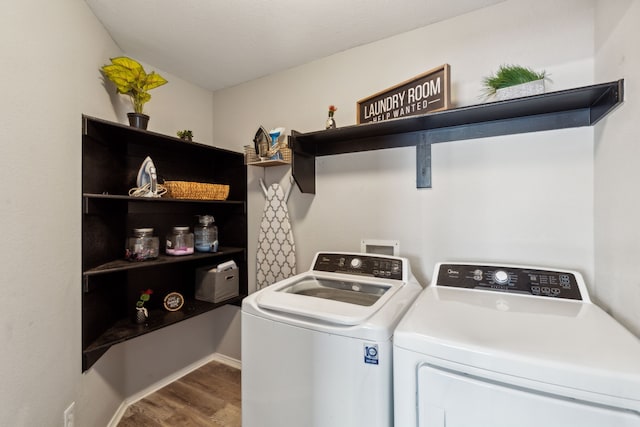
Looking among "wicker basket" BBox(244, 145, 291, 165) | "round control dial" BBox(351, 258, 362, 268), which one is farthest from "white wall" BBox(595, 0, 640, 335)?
"wicker basket" BBox(244, 145, 291, 165)

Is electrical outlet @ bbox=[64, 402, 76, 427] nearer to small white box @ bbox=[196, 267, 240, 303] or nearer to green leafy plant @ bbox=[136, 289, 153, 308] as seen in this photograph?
green leafy plant @ bbox=[136, 289, 153, 308]

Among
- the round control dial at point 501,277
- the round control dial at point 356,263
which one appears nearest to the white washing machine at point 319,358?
the round control dial at point 356,263

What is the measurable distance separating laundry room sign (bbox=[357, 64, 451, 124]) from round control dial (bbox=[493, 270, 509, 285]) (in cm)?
80

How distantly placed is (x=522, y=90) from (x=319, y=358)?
1366mm

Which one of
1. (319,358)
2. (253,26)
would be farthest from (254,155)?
(319,358)

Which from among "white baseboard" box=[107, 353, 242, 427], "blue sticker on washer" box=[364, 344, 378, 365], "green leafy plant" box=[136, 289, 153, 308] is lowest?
"white baseboard" box=[107, 353, 242, 427]

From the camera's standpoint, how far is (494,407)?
0.71 m

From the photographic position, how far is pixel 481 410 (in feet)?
2.36

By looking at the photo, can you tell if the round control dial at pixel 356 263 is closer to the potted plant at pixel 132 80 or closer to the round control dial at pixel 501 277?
the round control dial at pixel 501 277

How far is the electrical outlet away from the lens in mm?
1222

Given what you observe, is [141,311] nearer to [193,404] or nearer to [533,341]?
[193,404]

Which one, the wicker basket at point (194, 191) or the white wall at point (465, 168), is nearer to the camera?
the white wall at point (465, 168)

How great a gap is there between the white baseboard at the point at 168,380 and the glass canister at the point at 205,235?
3.25ft

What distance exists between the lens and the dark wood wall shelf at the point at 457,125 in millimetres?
1101
